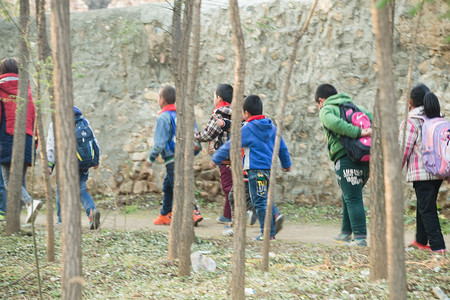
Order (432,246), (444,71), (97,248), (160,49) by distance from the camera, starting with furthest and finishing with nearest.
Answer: (160,49) → (444,71) → (97,248) → (432,246)

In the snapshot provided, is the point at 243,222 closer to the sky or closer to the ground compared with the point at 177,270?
closer to the sky

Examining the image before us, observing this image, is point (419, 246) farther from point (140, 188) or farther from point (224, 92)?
point (140, 188)

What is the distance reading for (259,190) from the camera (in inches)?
225

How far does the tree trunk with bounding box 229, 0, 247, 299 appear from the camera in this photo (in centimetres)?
325

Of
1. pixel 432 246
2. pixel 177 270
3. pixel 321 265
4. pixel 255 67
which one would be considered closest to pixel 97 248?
pixel 177 270

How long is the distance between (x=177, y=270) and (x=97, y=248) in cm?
127

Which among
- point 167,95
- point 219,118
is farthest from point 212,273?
point 167,95

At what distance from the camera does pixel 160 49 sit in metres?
9.16

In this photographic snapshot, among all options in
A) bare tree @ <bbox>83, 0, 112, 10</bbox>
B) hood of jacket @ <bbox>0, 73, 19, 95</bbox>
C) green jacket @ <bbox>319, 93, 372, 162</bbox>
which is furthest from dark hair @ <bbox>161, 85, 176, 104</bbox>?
bare tree @ <bbox>83, 0, 112, 10</bbox>

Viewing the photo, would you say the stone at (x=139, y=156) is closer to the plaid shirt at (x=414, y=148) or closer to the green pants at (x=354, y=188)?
the green pants at (x=354, y=188)

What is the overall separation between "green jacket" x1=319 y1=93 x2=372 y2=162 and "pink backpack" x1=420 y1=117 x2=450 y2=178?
2.00ft

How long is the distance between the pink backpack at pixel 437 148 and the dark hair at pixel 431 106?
0.07 meters

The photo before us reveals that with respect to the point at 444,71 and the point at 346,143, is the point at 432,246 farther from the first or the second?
the point at 444,71

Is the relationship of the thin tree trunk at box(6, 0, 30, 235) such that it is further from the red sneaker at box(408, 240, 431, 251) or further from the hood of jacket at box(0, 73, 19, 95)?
the red sneaker at box(408, 240, 431, 251)
